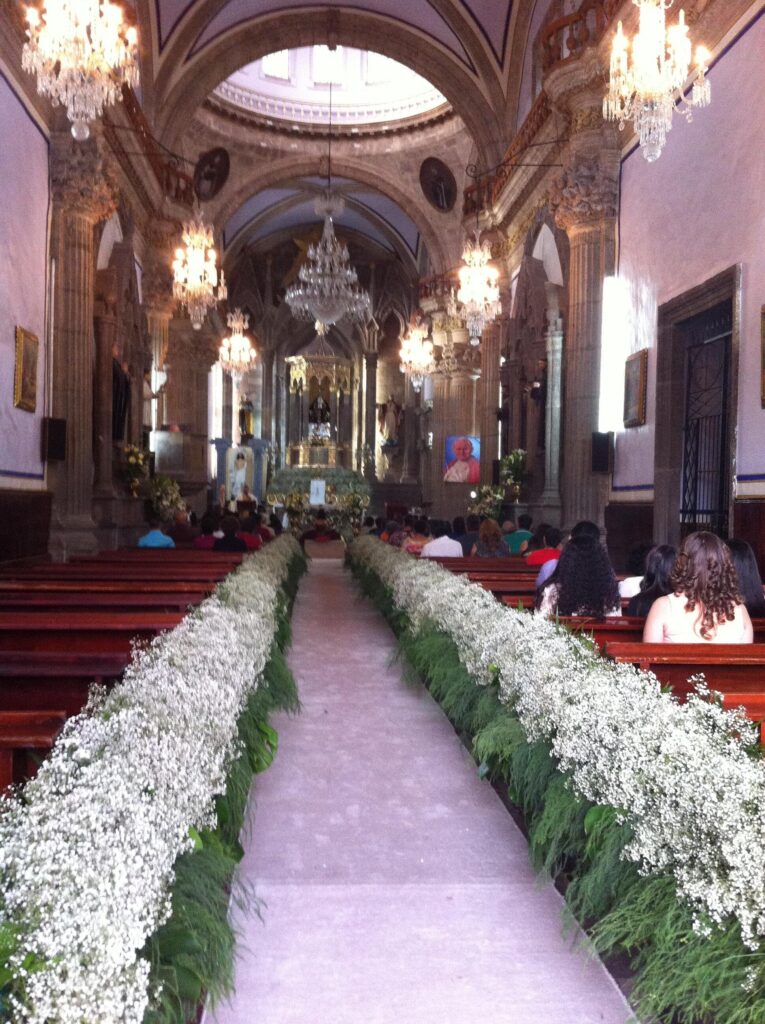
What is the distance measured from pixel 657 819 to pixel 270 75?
2272 centimetres

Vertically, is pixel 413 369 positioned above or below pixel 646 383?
above

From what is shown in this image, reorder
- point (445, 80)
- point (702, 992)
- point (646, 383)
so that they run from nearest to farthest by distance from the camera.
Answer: point (702, 992), point (646, 383), point (445, 80)

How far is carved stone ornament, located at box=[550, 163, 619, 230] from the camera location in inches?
392

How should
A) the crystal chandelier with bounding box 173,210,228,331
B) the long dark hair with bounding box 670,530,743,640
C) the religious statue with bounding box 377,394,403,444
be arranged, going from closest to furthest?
the long dark hair with bounding box 670,530,743,640 → the crystal chandelier with bounding box 173,210,228,331 → the religious statue with bounding box 377,394,403,444

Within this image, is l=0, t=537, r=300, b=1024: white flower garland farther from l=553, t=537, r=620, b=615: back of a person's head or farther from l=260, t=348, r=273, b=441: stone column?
l=260, t=348, r=273, b=441: stone column

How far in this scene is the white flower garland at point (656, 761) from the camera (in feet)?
5.82

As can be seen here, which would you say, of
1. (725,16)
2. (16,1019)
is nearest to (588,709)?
(16,1019)

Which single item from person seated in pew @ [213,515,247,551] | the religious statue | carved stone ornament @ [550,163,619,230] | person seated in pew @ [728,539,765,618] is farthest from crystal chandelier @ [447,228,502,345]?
the religious statue

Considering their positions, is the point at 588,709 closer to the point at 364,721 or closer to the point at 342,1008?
the point at 342,1008

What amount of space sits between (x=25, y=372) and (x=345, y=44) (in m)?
10.5

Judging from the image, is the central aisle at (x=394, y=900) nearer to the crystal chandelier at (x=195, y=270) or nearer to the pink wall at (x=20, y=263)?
the pink wall at (x=20, y=263)

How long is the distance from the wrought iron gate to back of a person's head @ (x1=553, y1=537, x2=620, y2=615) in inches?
159

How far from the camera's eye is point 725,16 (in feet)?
24.0

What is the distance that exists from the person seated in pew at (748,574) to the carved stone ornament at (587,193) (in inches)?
275
